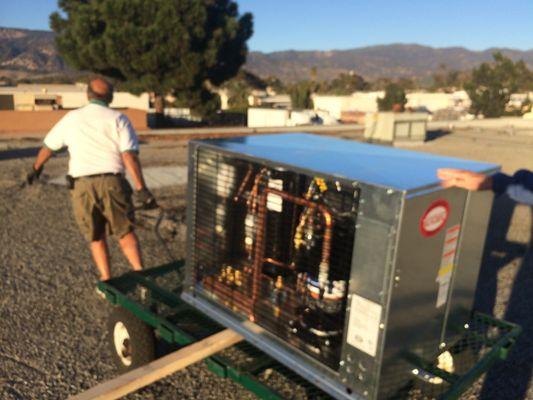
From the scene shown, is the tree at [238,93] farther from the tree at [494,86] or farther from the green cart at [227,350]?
the green cart at [227,350]

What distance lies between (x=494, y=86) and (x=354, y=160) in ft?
189

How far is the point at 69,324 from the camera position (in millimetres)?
4211

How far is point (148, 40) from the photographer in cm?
2767

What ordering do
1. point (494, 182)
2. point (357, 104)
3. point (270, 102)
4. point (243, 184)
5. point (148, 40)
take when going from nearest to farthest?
point (494, 182) < point (243, 184) < point (148, 40) < point (357, 104) < point (270, 102)

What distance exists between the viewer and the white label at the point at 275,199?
273 cm

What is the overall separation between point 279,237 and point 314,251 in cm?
29

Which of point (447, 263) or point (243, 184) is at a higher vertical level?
point (243, 184)

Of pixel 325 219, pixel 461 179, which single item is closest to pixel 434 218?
pixel 461 179

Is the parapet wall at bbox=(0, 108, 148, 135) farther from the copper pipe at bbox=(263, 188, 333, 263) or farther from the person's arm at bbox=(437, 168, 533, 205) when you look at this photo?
the person's arm at bbox=(437, 168, 533, 205)

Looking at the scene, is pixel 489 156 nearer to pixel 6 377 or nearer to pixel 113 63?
pixel 6 377

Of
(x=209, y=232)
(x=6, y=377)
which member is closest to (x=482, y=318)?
(x=209, y=232)

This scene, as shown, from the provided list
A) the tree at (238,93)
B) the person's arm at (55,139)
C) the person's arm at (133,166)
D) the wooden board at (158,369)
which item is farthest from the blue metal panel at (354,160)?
the tree at (238,93)

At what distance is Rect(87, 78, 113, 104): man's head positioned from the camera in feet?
13.9

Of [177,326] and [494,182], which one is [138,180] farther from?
[494,182]
